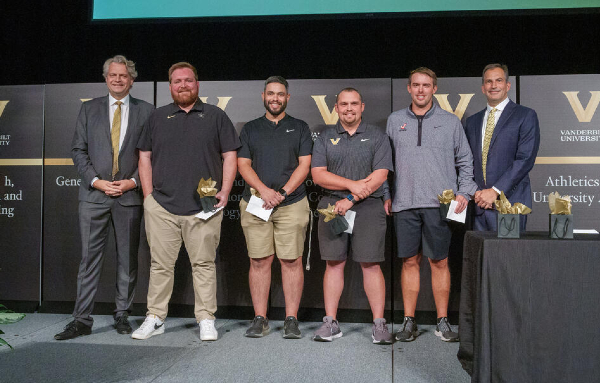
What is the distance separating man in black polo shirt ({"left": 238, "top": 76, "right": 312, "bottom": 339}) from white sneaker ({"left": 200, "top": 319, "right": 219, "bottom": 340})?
228 millimetres

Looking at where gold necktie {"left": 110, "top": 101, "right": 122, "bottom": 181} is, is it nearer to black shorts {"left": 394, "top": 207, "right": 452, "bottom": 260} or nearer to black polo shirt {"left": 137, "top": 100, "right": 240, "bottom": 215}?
black polo shirt {"left": 137, "top": 100, "right": 240, "bottom": 215}

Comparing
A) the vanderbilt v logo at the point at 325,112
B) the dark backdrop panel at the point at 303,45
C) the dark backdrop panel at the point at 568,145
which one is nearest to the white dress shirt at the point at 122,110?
the dark backdrop panel at the point at 303,45

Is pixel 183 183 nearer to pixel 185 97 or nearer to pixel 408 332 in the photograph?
pixel 185 97

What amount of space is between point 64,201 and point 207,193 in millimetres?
1621

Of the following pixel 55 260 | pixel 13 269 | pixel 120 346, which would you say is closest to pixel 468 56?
pixel 120 346

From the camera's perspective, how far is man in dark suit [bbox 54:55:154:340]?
3455 mm

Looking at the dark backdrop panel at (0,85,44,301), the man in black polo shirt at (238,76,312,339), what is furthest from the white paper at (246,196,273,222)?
the dark backdrop panel at (0,85,44,301)

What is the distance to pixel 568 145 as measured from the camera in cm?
380

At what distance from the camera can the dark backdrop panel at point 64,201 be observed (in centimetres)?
411

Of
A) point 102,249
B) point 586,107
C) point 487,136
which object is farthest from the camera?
point 586,107

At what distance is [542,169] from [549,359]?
6.83 feet

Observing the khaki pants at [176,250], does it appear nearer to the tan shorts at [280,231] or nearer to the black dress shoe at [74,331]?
the tan shorts at [280,231]

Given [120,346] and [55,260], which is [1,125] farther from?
[120,346]

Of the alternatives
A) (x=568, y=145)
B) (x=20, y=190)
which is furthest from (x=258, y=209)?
(x=568, y=145)
